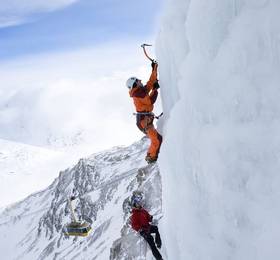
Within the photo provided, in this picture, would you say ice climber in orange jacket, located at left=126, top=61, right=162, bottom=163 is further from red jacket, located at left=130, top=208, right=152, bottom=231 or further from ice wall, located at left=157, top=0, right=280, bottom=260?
red jacket, located at left=130, top=208, right=152, bottom=231

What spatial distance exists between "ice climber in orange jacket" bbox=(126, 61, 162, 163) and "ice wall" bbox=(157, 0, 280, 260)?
1356 mm

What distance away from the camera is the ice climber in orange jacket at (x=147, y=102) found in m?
8.79

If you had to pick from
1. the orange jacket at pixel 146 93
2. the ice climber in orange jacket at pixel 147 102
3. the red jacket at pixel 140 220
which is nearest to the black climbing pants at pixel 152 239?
the red jacket at pixel 140 220

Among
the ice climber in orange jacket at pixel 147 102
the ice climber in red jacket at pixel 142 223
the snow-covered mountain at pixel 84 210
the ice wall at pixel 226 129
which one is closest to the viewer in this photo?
the ice wall at pixel 226 129

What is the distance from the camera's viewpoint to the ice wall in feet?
16.2

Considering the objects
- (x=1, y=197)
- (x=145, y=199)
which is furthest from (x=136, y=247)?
(x=1, y=197)

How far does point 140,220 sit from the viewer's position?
10.4 meters

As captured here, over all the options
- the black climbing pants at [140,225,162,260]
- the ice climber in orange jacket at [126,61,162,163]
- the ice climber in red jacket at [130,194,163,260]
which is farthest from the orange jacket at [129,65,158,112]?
the black climbing pants at [140,225,162,260]

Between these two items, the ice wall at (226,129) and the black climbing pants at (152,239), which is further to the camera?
the black climbing pants at (152,239)

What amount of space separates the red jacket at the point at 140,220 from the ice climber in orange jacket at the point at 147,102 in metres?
1.75

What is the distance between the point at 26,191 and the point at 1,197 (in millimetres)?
13234

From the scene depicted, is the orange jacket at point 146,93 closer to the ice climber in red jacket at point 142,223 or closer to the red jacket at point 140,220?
the ice climber in red jacket at point 142,223

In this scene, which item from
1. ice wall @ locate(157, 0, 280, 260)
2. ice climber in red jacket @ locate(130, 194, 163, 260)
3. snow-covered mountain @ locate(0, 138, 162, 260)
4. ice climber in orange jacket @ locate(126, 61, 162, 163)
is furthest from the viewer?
snow-covered mountain @ locate(0, 138, 162, 260)

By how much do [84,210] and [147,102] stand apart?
64.0 metres
